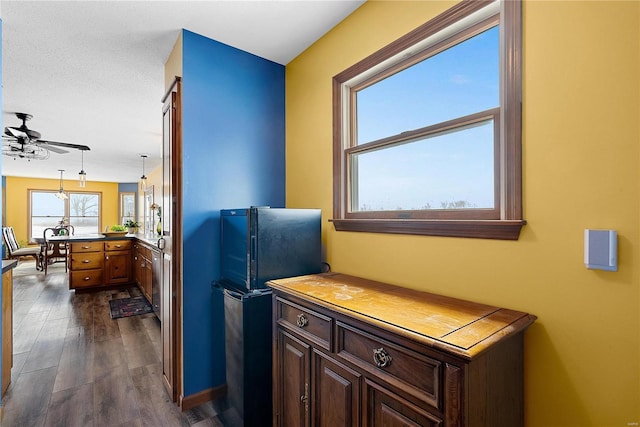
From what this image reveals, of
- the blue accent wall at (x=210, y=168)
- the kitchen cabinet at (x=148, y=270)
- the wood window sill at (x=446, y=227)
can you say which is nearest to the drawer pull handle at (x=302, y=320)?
the wood window sill at (x=446, y=227)

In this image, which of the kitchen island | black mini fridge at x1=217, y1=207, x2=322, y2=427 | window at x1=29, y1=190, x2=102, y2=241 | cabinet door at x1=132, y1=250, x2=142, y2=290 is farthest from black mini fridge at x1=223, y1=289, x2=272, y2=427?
window at x1=29, y1=190, x2=102, y2=241

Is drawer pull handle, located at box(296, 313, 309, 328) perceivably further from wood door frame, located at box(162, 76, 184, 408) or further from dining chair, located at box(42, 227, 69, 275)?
dining chair, located at box(42, 227, 69, 275)

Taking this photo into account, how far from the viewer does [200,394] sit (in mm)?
2182

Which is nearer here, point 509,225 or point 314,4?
point 509,225

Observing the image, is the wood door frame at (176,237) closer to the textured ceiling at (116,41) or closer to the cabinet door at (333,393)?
the textured ceiling at (116,41)

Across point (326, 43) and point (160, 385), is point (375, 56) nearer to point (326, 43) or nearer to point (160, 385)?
point (326, 43)

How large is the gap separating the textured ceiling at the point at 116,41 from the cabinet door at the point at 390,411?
2.15 meters

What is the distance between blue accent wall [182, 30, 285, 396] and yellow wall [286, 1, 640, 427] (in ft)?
5.43

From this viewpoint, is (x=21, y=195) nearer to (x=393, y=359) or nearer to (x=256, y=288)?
(x=256, y=288)

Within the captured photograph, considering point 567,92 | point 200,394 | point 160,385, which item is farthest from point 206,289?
point 567,92

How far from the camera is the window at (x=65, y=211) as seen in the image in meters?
9.34

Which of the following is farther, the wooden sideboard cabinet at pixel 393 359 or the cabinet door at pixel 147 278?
the cabinet door at pixel 147 278

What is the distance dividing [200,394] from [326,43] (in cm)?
273

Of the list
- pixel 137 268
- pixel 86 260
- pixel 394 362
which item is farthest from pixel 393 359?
pixel 86 260
